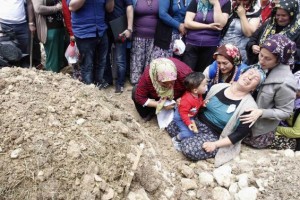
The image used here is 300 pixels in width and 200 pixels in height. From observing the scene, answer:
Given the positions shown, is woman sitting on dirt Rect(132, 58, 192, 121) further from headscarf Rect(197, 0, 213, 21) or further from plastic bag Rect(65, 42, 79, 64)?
plastic bag Rect(65, 42, 79, 64)

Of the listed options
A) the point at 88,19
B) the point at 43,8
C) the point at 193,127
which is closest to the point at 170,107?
the point at 193,127

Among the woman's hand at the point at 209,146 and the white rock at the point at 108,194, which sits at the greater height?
the white rock at the point at 108,194

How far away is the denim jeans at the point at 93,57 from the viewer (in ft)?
13.9

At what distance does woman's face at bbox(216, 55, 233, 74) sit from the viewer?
11.4ft

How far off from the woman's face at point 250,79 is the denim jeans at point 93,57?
1.96 m

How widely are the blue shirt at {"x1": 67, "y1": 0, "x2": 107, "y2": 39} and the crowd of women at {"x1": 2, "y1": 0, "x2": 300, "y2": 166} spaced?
1 cm

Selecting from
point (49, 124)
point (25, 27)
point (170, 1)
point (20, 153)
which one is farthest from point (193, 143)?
point (25, 27)

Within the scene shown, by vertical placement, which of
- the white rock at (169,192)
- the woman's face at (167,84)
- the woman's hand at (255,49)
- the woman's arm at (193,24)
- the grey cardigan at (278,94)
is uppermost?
the woman's arm at (193,24)

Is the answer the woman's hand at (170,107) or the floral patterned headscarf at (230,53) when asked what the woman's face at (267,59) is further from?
the woman's hand at (170,107)

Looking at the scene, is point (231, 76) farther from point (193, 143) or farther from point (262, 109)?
point (193, 143)

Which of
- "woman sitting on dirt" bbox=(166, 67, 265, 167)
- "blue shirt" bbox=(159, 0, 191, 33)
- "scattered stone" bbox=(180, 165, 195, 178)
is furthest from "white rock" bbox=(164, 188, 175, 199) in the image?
"blue shirt" bbox=(159, 0, 191, 33)

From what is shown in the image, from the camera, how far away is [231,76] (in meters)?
3.62

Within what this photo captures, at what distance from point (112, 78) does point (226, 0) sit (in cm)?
200

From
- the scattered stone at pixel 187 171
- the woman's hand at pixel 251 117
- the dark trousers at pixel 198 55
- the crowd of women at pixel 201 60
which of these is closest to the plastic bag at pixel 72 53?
the crowd of women at pixel 201 60
